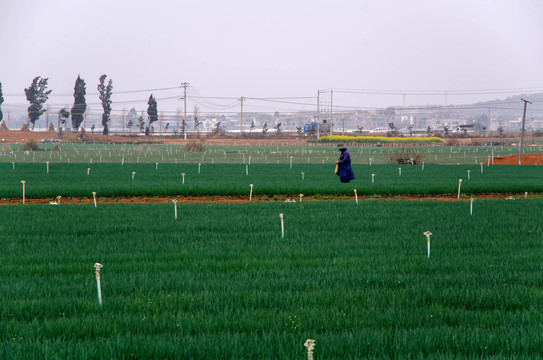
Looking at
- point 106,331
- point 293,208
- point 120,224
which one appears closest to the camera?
point 106,331

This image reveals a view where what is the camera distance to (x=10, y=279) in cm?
800

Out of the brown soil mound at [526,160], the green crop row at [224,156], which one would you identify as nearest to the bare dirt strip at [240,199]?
the green crop row at [224,156]

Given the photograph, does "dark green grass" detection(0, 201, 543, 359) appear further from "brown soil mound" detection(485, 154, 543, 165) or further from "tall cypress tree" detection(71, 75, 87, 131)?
"tall cypress tree" detection(71, 75, 87, 131)

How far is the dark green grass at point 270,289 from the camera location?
545 centimetres

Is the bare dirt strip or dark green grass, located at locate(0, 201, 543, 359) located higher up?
dark green grass, located at locate(0, 201, 543, 359)

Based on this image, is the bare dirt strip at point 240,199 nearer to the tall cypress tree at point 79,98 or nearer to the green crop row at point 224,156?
the green crop row at point 224,156

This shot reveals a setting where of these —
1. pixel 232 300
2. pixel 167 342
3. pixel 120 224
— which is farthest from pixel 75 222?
pixel 167 342

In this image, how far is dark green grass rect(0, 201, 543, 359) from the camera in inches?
215

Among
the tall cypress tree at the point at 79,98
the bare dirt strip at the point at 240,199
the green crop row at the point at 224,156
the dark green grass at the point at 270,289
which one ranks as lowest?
the bare dirt strip at the point at 240,199

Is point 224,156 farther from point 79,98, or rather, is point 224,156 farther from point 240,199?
point 79,98

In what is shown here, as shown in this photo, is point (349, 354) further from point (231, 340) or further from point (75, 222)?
point (75, 222)

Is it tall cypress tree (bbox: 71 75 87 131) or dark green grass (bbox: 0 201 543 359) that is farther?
tall cypress tree (bbox: 71 75 87 131)

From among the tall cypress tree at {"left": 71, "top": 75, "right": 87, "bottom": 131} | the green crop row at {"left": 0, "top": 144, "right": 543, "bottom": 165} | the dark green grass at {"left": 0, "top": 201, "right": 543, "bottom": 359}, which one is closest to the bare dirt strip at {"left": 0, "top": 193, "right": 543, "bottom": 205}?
the dark green grass at {"left": 0, "top": 201, "right": 543, "bottom": 359}

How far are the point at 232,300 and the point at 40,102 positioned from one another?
447 ft
